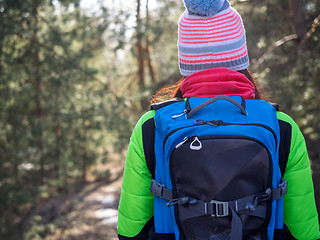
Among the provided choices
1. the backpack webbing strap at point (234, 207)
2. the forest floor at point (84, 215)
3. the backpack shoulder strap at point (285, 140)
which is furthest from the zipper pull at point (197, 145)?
the forest floor at point (84, 215)

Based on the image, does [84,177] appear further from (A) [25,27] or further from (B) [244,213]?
(B) [244,213]

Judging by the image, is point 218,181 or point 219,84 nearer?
point 218,181

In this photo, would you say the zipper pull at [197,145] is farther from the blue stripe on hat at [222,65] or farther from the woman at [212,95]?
the blue stripe on hat at [222,65]

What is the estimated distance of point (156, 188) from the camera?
146 centimetres

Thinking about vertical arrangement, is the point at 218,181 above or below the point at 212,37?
below

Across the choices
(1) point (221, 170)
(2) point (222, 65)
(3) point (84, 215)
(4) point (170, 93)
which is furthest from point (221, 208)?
(3) point (84, 215)

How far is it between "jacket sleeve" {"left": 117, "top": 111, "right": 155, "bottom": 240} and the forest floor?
4.72m

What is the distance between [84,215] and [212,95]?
893 cm

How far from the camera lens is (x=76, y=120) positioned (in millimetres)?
6523

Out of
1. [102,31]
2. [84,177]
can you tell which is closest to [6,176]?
[102,31]

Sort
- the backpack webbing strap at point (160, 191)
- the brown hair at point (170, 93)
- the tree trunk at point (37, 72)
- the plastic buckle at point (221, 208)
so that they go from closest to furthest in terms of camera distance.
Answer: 1. the plastic buckle at point (221, 208)
2. the backpack webbing strap at point (160, 191)
3. the brown hair at point (170, 93)
4. the tree trunk at point (37, 72)

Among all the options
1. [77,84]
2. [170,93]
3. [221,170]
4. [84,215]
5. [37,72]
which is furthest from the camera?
[84,215]

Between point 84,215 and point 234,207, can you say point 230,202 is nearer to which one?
point 234,207

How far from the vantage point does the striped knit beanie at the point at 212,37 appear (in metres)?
1.57
